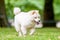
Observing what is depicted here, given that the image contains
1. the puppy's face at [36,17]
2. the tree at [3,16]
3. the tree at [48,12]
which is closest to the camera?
the puppy's face at [36,17]

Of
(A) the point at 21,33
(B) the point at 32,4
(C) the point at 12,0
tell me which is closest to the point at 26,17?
(A) the point at 21,33

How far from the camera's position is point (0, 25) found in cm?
1700

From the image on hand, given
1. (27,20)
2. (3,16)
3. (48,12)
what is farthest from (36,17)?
(48,12)

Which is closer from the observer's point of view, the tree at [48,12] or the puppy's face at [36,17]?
the puppy's face at [36,17]

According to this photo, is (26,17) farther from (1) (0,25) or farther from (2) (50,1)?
(2) (50,1)

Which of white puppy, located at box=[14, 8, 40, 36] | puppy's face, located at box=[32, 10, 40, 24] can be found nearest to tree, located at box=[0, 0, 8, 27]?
white puppy, located at box=[14, 8, 40, 36]

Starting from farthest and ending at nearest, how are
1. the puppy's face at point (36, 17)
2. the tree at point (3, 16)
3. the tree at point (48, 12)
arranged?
1. the tree at point (48, 12)
2. the tree at point (3, 16)
3. the puppy's face at point (36, 17)

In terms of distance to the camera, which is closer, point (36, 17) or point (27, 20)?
point (36, 17)

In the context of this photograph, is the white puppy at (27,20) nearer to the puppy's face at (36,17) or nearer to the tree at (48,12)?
the puppy's face at (36,17)

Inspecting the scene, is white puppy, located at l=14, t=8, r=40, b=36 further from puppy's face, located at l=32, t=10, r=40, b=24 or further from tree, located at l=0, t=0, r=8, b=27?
tree, located at l=0, t=0, r=8, b=27

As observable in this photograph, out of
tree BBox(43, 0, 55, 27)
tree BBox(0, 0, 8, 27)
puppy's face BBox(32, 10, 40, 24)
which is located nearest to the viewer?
puppy's face BBox(32, 10, 40, 24)

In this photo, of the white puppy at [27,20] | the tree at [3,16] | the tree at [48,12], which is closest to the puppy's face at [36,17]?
the white puppy at [27,20]

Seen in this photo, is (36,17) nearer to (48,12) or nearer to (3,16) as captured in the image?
(3,16)

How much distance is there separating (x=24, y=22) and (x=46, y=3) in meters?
11.1
